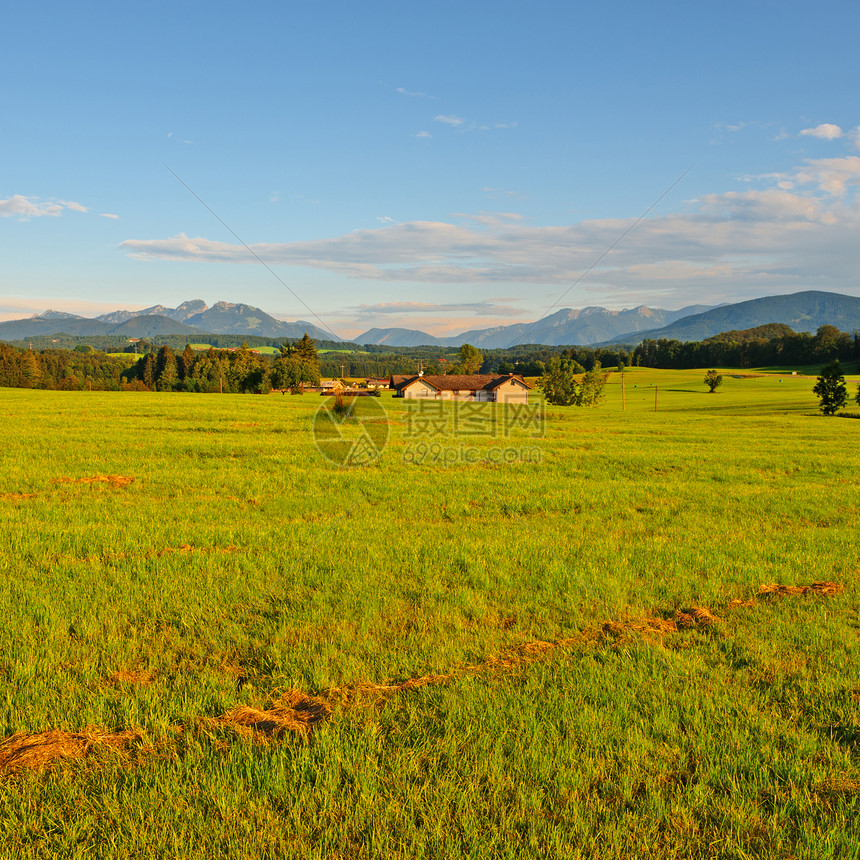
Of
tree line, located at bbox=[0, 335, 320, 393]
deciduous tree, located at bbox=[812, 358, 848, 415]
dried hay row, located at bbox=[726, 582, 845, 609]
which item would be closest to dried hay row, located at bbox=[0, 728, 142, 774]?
dried hay row, located at bbox=[726, 582, 845, 609]

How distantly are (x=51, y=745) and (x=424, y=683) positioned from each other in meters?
3.40

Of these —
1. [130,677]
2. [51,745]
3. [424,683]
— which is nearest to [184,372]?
[130,677]

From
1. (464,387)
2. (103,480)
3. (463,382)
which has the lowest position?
(103,480)

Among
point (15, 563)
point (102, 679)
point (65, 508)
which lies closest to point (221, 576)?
point (102, 679)

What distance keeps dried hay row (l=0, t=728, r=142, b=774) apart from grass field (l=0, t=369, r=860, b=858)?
20 millimetres

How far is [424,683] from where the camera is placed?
211 inches

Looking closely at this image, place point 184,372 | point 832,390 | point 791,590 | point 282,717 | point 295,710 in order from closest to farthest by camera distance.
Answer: point 282,717, point 295,710, point 791,590, point 832,390, point 184,372

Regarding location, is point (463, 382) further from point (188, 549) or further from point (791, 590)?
point (791, 590)

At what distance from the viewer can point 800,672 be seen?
5605mm

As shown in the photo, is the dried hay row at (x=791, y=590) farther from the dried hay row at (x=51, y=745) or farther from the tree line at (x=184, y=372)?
the tree line at (x=184, y=372)

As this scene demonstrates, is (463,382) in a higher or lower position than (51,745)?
higher

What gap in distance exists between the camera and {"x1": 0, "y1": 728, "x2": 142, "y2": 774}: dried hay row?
415cm

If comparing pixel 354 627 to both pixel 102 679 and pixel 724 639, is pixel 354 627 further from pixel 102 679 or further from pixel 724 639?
pixel 724 639

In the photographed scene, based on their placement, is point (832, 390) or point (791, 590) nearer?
point (791, 590)
